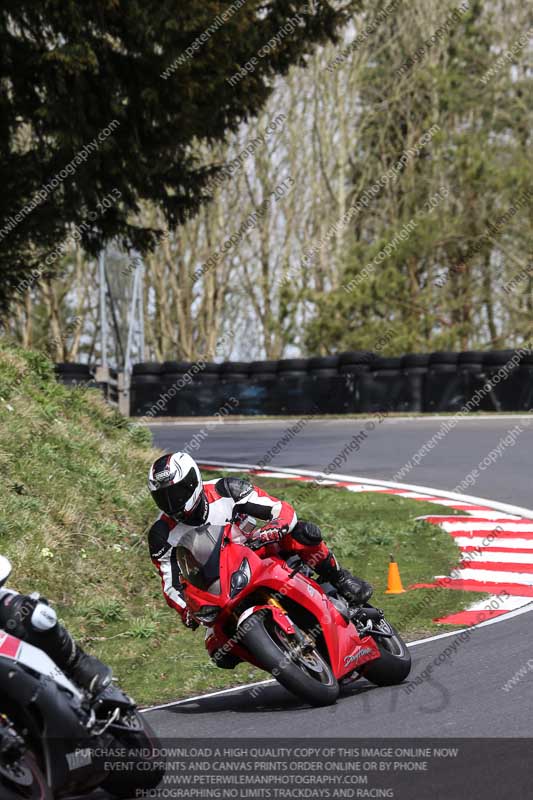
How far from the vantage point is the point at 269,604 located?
256 inches

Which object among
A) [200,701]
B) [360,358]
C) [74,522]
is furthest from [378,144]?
[200,701]

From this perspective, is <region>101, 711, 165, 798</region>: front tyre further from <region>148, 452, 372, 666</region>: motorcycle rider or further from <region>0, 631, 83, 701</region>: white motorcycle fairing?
<region>148, 452, 372, 666</region>: motorcycle rider

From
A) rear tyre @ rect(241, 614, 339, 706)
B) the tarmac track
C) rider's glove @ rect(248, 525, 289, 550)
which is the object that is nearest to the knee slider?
rider's glove @ rect(248, 525, 289, 550)

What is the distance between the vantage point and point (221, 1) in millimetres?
15516

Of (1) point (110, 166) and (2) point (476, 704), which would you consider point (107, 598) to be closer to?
(2) point (476, 704)

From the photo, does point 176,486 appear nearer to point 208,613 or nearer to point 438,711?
point 208,613

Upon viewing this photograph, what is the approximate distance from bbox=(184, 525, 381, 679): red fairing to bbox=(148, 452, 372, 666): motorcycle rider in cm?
13

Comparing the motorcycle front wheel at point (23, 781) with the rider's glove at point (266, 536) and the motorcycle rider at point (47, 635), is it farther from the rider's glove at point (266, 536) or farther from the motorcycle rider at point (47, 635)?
the rider's glove at point (266, 536)

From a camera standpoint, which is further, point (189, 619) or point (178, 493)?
point (189, 619)

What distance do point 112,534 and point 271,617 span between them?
4863 mm

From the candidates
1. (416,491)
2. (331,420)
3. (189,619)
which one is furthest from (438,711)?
(331,420)

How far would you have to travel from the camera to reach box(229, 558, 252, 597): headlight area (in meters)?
6.53

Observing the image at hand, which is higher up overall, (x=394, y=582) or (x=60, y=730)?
(x=60, y=730)

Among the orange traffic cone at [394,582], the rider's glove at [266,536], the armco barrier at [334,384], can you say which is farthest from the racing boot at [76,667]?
the armco barrier at [334,384]
